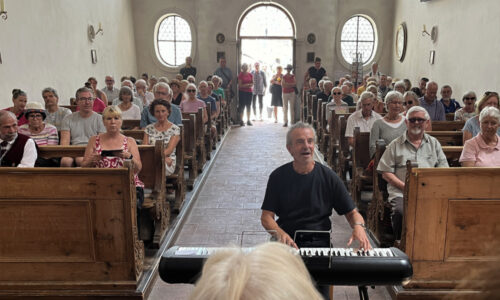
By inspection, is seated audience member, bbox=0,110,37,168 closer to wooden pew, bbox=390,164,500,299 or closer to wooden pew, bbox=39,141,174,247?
wooden pew, bbox=39,141,174,247

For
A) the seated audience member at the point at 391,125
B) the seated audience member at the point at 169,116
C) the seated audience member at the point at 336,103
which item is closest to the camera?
the seated audience member at the point at 391,125

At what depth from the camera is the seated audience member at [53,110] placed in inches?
217

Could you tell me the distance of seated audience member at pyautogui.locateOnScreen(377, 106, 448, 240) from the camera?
3711mm

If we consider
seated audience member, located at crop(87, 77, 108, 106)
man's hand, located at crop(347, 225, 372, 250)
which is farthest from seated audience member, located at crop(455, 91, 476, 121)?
seated audience member, located at crop(87, 77, 108, 106)

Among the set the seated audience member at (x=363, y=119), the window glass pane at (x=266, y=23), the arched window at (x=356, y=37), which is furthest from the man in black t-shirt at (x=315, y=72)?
the seated audience member at (x=363, y=119)

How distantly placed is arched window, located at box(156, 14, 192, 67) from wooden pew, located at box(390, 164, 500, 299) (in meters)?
11.8

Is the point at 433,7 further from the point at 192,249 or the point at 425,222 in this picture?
the point at 192,249

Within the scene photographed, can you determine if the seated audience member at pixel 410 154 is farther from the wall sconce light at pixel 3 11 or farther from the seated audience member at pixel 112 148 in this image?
the wall sconce light at pixel 3 11

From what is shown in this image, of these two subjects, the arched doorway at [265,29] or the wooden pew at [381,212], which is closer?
the wooden pew at [381,212]

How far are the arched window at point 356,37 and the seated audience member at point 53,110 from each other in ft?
32.9

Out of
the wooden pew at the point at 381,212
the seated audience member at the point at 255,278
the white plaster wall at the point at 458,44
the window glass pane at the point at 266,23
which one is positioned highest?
the window glass pane at the point at 266,23

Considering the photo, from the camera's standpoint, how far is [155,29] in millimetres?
13508

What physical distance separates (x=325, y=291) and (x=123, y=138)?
8.03 ft

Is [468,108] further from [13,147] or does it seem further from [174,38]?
[174,38]
